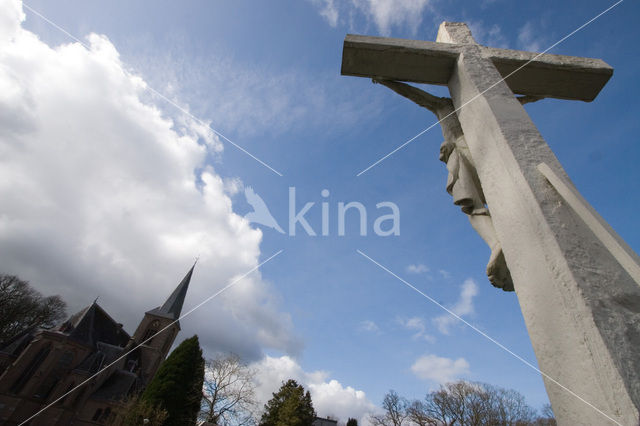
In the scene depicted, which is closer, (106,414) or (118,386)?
(106,414)

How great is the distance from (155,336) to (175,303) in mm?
5752

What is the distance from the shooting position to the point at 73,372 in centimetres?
3512

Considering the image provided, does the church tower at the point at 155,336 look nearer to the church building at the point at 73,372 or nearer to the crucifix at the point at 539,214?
the church building at the point at 73,372

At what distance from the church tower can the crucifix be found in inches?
1778

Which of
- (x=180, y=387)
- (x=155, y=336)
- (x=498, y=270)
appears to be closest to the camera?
(x=498, y=270)

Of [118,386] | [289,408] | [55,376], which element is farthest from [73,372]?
[289,408]

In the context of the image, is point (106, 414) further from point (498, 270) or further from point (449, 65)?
point (449, 65)

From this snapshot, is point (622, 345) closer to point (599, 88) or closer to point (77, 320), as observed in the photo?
point (599, 88)

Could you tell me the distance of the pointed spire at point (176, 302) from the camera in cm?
4597

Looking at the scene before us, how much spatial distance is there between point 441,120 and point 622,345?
224 centimetres

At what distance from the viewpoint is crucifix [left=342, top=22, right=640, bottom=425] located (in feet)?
3.78

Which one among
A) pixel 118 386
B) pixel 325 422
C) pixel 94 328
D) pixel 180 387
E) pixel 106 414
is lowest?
pixel 106 414

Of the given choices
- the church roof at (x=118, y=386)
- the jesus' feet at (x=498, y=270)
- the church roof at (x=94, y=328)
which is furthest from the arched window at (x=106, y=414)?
the jesus' feet at (x=498, y=270)

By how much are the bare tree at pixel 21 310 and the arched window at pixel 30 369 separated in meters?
7.88
